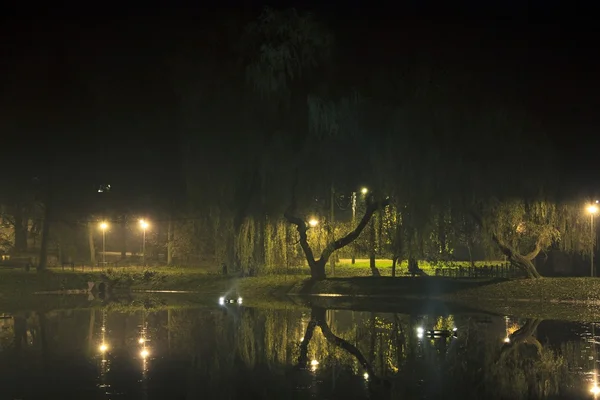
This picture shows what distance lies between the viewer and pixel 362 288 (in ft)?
139

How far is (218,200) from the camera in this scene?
135 feet

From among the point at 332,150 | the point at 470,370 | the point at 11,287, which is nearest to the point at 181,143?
the point at 332,150

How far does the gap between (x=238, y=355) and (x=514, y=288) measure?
2042cm

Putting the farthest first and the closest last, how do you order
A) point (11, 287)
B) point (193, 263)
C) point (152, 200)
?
point (193, 263) → point (152, 200) → point (11, 287)

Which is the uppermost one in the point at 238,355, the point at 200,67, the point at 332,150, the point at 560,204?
the point at 200,67

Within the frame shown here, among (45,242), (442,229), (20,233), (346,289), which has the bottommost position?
(346,289)

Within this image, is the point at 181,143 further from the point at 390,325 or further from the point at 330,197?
the point at 390,325

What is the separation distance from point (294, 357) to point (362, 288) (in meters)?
21.1

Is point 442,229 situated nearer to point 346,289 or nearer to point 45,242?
point 346,289

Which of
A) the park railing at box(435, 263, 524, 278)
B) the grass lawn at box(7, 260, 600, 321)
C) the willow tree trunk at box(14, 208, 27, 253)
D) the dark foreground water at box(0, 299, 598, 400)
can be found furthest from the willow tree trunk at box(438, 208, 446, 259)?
the willow tree trunk at box(14, 208, 27, 253)

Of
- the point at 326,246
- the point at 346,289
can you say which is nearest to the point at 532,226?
the point at 346,289

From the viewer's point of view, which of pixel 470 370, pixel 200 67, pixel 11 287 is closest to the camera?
pixel 470 370

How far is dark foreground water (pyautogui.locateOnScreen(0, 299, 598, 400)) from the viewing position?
17000mm

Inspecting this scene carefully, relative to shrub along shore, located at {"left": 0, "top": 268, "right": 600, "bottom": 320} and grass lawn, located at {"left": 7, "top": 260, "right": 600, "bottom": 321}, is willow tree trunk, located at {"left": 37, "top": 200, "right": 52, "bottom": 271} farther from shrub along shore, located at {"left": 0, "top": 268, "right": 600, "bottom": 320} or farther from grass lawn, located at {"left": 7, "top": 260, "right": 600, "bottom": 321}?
shrub along shore, located at {"left": 0, "top": 268, "right": 600, "bottom": 320}
